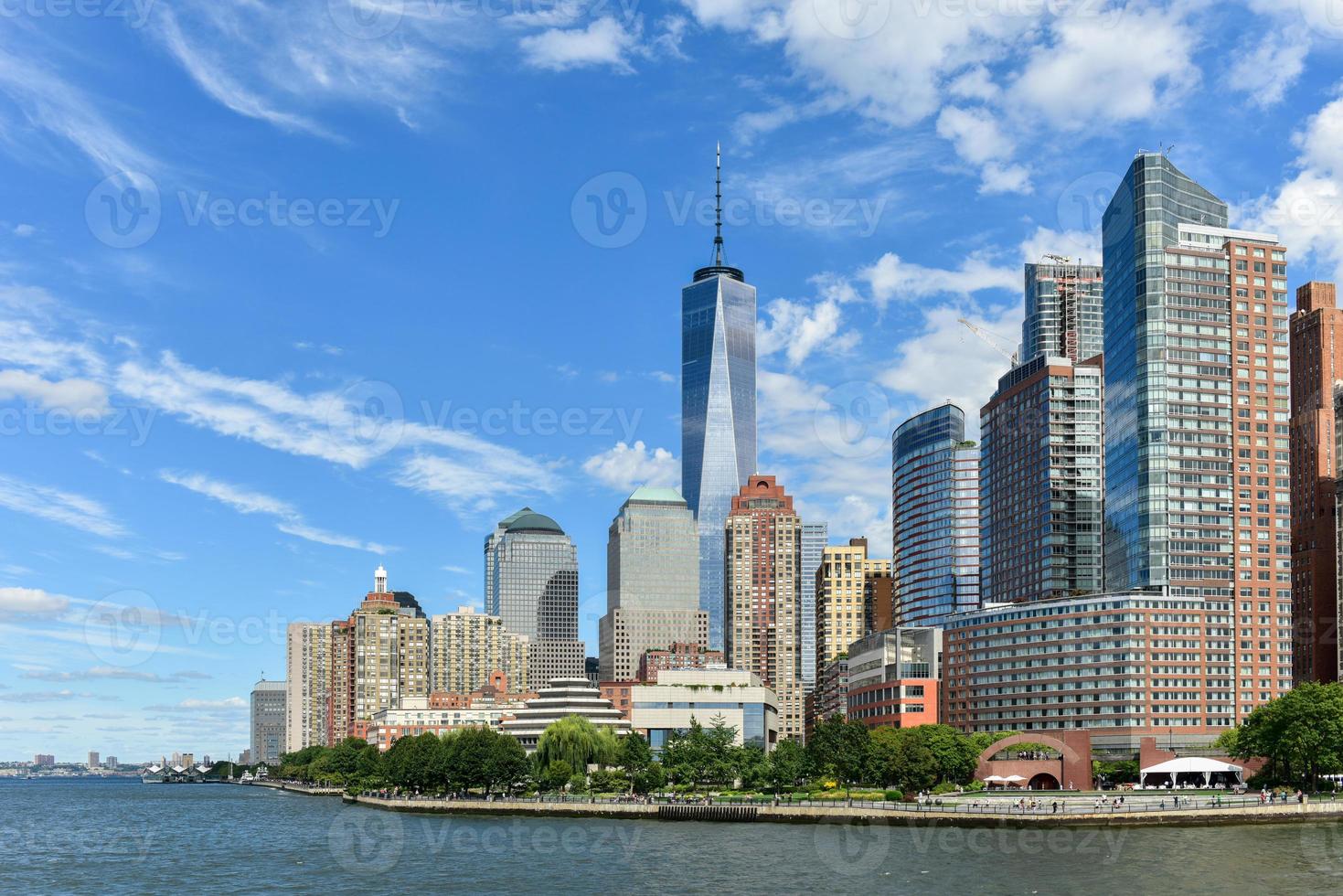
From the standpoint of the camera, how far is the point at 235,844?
17012 centimetres

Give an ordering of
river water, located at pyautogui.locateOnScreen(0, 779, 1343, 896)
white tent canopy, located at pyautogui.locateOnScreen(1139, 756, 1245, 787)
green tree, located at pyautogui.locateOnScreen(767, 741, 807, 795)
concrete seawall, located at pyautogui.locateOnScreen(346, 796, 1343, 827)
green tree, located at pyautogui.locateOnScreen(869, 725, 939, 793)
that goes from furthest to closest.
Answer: green tree, located at pyautogui.locateOnScreen(767, 741, 807, 795)
white tent canopy, located at pyautogui.locateOnScreen(1139, 756, 1245, 787)
green tree, located at pyautogui.locateOnScreen(869, 725, 939, 793)
concrete seawall, located at pyautogui.locateOnScreen(346, 796, 1343, 827)
river water, located at pyautogui.locateOnScreen(0, 779, 1343, 896)

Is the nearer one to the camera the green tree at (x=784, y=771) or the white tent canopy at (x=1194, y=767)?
the white tent canopy at (x=1194, y=767)

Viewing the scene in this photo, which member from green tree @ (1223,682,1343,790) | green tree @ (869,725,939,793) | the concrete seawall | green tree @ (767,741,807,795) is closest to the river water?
the concrete seawall

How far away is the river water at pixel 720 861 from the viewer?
363ft

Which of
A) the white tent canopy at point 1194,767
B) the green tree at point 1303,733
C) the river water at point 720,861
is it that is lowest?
the river water at point 720,861

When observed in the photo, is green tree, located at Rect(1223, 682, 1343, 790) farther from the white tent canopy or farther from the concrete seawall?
the concrete seawall

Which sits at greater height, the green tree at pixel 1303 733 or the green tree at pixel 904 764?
the green tree at pixel 1303 733

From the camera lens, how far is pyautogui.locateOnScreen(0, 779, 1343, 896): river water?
110562mm

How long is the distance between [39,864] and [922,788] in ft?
334

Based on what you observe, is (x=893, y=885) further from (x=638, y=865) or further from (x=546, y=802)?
(x=546, y=802)

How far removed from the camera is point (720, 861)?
12681 centimetres

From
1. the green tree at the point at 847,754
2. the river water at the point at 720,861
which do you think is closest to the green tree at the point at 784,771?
the green tree at the point at 847,754

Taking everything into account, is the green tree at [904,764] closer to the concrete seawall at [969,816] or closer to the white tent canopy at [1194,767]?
the concrete seawall at [969,816]

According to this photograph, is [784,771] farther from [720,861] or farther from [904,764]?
[720,861]
